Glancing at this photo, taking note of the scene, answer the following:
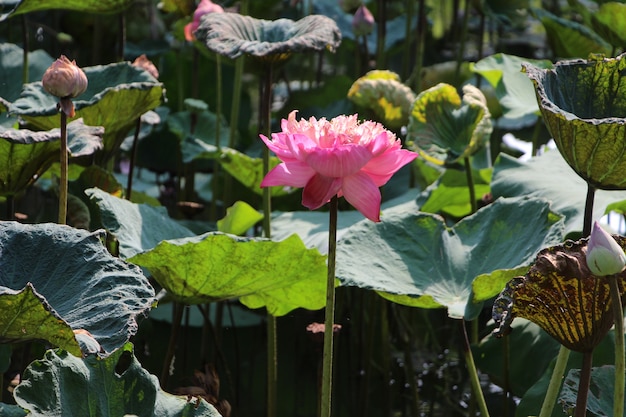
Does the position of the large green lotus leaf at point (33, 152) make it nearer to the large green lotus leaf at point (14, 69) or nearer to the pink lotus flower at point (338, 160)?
the pink lotus flower at point (338, 160)

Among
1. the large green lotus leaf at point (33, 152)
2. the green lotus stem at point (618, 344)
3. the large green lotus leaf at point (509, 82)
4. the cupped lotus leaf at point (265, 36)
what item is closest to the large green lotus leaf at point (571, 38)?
the large green lotus leaf at point (509, 82)

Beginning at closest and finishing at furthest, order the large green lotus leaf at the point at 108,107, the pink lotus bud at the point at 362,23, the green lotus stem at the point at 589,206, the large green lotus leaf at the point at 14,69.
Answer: the green lotus stem at the point at 589,206, the large green lotus leaf at the point at 108,107, the large green lotus leaf at the point at 14,69, the pink lotus bud at the point at 362,23

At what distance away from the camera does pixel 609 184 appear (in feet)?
4.17

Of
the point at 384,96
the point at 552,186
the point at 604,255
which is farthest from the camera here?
the point at 384,96

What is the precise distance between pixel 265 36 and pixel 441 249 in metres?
0.56

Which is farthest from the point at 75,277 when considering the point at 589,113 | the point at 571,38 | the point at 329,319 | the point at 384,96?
the point at 571,38

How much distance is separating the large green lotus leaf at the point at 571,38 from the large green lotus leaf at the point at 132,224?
133 cm

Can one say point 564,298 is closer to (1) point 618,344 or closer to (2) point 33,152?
(1) point 618,344

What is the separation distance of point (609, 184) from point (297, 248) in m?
0.46

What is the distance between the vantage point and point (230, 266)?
4.67 feet

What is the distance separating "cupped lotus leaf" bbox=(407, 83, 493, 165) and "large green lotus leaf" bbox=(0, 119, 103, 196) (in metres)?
0.67

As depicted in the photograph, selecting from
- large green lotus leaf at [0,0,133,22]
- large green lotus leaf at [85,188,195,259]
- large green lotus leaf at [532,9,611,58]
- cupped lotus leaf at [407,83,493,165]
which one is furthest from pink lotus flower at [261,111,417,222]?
large green lotus leaf at [532,9,611,58]

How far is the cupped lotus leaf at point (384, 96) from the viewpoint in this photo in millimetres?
2111

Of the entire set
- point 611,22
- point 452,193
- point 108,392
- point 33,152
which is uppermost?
point 611,22
